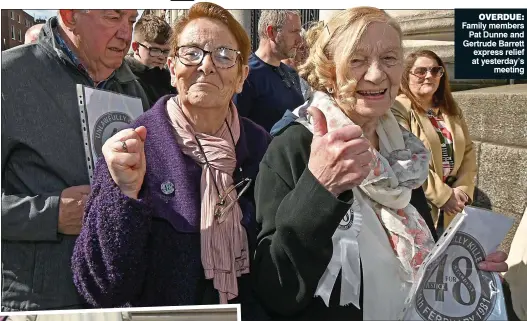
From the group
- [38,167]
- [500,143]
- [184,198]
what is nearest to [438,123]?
[500,143]

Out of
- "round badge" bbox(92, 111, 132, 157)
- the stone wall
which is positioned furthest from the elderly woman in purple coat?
the stone wall

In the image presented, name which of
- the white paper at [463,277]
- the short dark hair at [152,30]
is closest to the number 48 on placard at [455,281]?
the white paper at [463,277]

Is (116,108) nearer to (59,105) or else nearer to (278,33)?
(59,105)

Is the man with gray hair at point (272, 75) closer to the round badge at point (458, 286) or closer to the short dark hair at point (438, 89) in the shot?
the short dark hair at point (438, 89)

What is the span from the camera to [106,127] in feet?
4.54

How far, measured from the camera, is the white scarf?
1.25 m

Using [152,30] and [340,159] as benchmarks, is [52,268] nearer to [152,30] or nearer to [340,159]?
[152,30]

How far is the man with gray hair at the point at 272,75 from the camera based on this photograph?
156 centimetres

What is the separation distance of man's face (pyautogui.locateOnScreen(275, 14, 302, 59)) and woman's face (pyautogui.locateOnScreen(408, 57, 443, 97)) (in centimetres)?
32

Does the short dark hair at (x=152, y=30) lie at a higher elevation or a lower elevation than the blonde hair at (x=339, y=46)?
higher

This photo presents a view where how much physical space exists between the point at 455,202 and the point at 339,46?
54 cm

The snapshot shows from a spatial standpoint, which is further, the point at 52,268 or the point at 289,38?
the point at 289,38

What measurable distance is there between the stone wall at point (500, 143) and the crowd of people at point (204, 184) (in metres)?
0.35

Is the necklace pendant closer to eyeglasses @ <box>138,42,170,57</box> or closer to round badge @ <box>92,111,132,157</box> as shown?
round badge @ <box>92,111,132,157</box>
